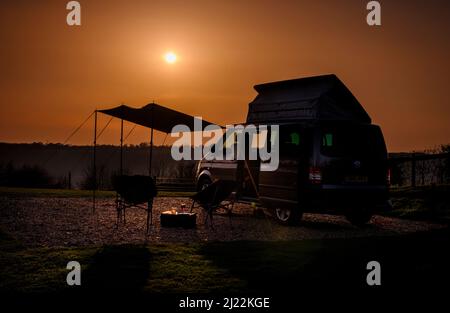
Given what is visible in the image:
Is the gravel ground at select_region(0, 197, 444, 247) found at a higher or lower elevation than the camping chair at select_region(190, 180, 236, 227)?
lower

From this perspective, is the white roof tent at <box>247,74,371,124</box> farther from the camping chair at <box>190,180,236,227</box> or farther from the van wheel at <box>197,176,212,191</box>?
the camping chair at <box>190,180,236,227</box>

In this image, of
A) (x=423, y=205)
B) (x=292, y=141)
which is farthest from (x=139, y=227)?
(x=423, y=205)

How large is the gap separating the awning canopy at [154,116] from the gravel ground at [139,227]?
7.64 ft

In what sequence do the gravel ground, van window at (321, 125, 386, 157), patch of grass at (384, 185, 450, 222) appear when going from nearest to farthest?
the gravel ground < van window at (321, 125, 386, 157) < patch of grass at (384, 185, 450, 222)

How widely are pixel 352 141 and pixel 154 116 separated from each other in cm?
576

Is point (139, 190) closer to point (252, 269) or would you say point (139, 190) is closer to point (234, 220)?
point (234, 220)

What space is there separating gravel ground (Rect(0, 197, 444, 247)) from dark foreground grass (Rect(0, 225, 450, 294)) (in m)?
0.75

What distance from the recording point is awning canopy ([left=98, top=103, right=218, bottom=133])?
46.4 ft

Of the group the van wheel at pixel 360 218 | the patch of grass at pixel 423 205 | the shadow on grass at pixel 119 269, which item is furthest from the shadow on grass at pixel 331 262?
the patch of grass at pixel 423 205

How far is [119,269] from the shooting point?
6820 mm

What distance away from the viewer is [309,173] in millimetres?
10773

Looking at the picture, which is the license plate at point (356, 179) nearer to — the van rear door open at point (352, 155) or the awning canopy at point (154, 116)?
the van rear door open at point (352, 155)

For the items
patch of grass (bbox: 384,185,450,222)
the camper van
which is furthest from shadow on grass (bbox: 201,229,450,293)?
patch of grass (bbox: 384,185,450,222)

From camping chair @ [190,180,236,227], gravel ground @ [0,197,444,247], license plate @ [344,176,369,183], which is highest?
license plate @ [344,176,369,183]
